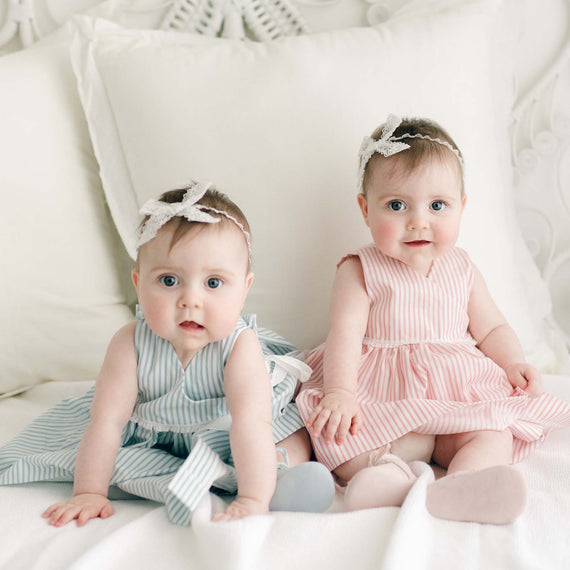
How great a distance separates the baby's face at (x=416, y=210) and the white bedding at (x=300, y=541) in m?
0.46

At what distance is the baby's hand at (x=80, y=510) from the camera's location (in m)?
0.89

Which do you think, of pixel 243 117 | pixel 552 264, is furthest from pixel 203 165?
pixel 552 264

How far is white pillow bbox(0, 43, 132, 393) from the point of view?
53.2 inches

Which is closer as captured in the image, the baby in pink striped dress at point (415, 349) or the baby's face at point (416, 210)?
the baby in pink striped dress at point (415, 349)

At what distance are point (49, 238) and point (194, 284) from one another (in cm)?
54

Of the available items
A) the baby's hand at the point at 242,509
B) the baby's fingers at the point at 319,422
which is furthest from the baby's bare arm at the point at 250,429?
the baby's fingers at the point at 319,422

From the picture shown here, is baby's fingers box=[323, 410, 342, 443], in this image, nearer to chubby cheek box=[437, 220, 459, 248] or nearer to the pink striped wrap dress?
the pink striped wrap dress

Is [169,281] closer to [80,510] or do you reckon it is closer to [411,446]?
[80,510]

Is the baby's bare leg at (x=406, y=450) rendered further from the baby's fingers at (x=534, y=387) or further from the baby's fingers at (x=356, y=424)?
the baby's fingers at (x=534, y=387)

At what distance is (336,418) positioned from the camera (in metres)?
1.07

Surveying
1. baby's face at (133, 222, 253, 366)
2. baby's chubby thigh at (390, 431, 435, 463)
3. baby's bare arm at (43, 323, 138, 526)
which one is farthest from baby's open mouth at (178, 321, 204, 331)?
baby's chubby thigh at (390, 431, 435, 463)

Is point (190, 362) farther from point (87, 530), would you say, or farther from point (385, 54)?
point (385, 54)

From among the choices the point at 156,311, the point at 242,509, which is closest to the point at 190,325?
the point at 156,311

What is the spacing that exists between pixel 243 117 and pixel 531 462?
836 millimetres
